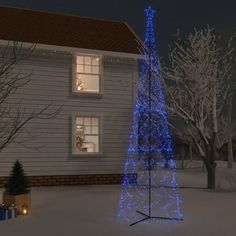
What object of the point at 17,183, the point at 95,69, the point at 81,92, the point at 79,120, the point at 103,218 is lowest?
the point at 103,218

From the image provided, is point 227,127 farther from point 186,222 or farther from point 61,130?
point 186,222

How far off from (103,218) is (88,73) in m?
9.78

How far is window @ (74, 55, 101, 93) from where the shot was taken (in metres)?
18.9

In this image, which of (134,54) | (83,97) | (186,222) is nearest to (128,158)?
(83,97)

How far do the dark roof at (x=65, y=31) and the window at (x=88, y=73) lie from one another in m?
0.81

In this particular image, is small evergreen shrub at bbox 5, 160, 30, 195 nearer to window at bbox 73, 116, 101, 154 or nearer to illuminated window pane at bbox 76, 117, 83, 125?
window at bbox 73, 116, 101, 154

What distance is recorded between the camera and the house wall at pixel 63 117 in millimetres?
17484

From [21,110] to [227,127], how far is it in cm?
1745

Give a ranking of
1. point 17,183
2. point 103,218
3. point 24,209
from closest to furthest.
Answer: point 103,218
point 24,209
point 17,183

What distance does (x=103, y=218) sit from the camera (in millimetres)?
9984

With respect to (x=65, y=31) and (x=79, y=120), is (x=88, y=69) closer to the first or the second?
(x=65, y=31)

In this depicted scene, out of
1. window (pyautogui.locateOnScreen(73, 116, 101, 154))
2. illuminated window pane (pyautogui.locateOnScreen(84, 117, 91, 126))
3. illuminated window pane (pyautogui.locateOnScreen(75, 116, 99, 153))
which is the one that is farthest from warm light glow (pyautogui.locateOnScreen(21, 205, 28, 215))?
illuminated window pane (pyautogui.locateOnScreen(84, 117, 91, 126))

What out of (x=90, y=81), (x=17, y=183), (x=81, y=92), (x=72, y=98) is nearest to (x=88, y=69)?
(x=90, y=81)

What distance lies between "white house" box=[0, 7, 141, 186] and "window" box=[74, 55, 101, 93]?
0.04 m
